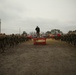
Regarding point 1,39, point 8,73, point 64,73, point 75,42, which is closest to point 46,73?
point 64,73

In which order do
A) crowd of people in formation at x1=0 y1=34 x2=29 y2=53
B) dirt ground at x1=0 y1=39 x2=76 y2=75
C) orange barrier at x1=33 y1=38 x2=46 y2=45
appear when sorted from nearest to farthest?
1. dirt ground at x1=0 y1=39 x2=76 y2=75
2. crowd of people in formation at x1=0 y1=34 x2=29 y2=53
3. orange barrier at x1=33 y1=38 x2=46 y2=45

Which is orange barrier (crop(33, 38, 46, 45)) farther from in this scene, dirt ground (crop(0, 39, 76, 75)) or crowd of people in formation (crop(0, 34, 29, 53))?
dirt ground (crop(0, 39, 76, 75))

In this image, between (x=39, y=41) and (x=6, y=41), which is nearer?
(x=6, y=41)

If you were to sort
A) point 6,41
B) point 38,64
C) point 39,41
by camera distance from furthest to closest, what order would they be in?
point 39,41, point 6,41, point 38,64

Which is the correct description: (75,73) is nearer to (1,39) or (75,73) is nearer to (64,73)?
(64,73)

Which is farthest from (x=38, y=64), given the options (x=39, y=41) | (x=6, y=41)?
(x=39, y=41)

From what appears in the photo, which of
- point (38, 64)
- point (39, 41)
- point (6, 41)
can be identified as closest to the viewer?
point (38, 64)

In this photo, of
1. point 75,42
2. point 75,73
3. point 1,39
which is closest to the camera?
point 75,73

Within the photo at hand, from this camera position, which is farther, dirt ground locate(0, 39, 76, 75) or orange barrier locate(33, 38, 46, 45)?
orange barrier locate(33, 38, 46, 45)

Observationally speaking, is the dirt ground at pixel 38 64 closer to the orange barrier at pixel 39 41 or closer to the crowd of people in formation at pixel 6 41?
the crowd of people in formation at pixel 6 41

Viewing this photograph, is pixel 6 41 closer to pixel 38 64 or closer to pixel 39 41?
pixel 39 41

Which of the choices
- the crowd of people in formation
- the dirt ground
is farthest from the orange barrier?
the dirt ground

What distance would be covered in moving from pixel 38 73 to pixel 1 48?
8.27 metres

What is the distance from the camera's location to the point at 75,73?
5078 millimetres
